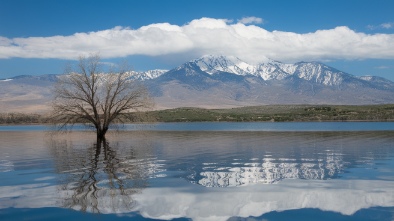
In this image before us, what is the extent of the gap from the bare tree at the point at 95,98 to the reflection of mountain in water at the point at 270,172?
28717 millimetres

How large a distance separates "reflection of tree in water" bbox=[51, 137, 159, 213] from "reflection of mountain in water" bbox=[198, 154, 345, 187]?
371cm

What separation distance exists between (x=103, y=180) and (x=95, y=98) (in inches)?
1405

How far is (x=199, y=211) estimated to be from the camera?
16.2 meters

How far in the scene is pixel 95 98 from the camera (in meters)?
56.7

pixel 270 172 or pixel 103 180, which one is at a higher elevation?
pixel 103 180

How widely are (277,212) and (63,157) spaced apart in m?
23.2

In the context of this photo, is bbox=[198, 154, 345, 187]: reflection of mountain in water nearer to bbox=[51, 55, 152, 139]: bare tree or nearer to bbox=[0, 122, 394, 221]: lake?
bbox=[0, 122, 394, 221]: lake

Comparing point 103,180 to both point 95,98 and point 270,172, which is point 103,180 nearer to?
point 270,172

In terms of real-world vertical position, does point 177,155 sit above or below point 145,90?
below

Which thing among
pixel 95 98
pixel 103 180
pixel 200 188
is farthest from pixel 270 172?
pixel 95 98

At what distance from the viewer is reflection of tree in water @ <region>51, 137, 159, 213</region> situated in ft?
56.6

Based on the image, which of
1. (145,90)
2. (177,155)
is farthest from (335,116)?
(177,155)

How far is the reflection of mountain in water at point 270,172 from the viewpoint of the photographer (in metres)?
22.6

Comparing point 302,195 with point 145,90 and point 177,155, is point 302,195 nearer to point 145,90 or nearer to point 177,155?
point 177,155
